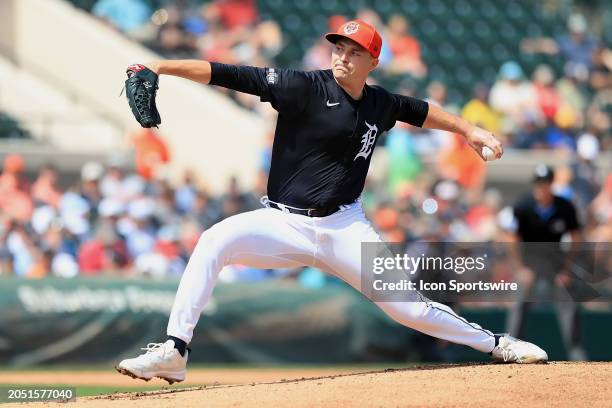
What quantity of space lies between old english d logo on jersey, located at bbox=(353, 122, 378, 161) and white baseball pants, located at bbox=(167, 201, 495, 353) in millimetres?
A: 311

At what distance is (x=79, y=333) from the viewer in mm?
12203

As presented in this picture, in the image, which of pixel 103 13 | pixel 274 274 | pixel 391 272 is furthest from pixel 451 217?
pixel 391 272

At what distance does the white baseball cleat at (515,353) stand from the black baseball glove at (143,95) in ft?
8.66

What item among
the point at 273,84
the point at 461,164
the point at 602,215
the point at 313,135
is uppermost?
the point at 461,164

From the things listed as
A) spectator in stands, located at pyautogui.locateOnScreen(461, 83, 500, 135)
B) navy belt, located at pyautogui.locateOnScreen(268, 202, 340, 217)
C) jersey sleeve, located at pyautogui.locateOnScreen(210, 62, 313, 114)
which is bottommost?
navy belt, located at pyautogui.locateOnScreen(268, 202, 340, 217)

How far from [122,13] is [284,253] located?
1089 cm

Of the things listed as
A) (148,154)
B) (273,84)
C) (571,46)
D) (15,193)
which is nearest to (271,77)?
(273,84)

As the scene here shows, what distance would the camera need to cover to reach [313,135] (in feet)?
21.9

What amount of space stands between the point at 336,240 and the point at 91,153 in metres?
8.29

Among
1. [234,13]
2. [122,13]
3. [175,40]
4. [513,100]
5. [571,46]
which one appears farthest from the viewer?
[571,46]

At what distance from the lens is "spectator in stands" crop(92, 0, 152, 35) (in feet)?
54.9

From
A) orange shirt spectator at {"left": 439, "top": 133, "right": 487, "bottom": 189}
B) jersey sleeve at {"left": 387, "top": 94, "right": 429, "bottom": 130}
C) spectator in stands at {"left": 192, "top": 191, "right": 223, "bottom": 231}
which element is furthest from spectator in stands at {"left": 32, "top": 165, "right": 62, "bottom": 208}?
jersey sleeve at {"left": 387, "top": 94, "right": 429, "bottom": 130}

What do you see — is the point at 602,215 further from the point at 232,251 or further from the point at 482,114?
the point at 232,251

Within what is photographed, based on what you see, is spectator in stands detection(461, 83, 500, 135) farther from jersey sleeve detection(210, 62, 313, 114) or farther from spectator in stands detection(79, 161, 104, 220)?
jersey sleeve detection(210, 62, 313, 114)
